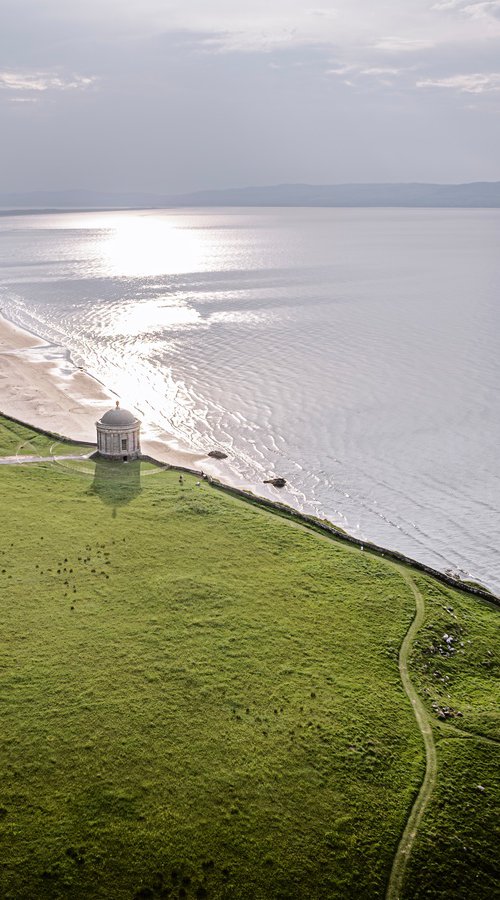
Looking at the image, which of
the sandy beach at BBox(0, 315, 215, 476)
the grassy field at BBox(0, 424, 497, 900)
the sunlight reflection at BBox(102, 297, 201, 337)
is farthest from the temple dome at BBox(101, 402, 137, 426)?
the sunlight reflection at BBox(102, 297, 201, 337)

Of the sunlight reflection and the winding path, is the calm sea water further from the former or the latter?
the winding path

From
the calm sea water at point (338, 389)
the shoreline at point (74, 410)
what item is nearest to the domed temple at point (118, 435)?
the shoreline at point (74, 410)

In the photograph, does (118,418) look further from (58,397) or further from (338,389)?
(338,389)

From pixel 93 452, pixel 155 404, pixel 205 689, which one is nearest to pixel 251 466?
pixel 93 452

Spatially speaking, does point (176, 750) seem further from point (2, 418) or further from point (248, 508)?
point (2, 418)

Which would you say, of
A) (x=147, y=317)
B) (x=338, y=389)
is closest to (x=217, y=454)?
(x=338, y=389)

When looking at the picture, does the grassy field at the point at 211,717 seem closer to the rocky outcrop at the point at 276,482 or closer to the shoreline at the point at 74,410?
the shoreline at the point at 74,410
